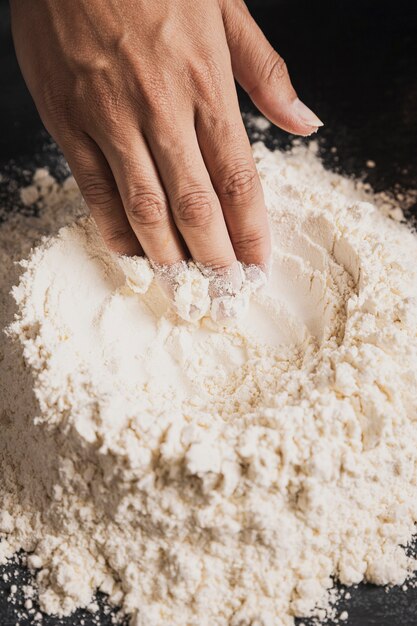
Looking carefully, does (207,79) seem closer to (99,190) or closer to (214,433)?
(99,190)

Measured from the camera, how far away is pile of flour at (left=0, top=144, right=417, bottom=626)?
0.91m

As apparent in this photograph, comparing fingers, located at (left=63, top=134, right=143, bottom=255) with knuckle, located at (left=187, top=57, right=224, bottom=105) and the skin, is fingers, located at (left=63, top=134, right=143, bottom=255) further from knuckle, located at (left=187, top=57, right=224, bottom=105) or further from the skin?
knuckle, located at (left=187, top=57, right=224, bottom=105)

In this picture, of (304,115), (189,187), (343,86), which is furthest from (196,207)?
(343,86)

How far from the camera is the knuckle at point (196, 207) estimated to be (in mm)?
1030

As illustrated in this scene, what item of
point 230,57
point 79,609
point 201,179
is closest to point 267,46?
point 230,57

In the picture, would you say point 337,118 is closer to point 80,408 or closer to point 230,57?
point 230,57

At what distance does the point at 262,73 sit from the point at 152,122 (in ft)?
0.93

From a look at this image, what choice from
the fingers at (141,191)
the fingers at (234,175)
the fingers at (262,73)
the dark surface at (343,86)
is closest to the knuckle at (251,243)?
the fingers at (234,175)

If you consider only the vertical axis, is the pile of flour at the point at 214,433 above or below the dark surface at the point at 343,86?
below

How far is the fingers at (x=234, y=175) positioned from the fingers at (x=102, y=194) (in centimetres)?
15

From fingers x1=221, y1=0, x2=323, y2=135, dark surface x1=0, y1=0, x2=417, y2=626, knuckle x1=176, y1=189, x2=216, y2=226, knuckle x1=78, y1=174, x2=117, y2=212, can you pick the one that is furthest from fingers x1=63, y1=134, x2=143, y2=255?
dark surface x1=0, y1=0, x2=417, y2=626

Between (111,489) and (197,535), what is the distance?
0.42ft

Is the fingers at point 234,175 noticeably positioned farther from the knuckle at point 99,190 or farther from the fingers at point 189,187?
the knuckle at point 99,190

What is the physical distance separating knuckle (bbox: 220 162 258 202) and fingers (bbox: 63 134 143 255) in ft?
0.54
